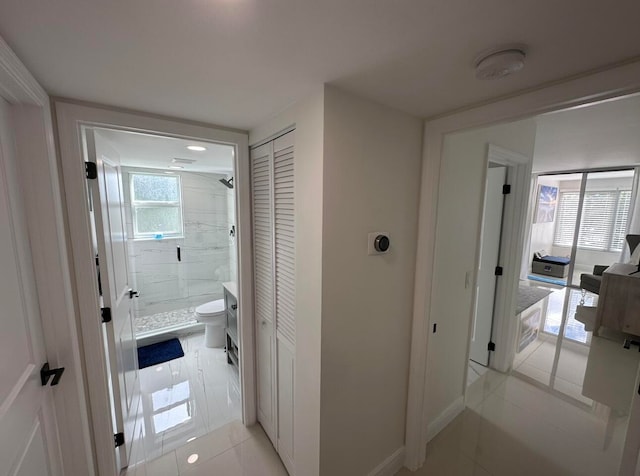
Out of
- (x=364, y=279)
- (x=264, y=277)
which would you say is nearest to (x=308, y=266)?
(x=364, y=279)

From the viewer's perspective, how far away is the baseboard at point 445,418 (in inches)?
77.0

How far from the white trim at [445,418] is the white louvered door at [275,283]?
1067mm

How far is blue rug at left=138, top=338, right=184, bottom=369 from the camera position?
299 cm

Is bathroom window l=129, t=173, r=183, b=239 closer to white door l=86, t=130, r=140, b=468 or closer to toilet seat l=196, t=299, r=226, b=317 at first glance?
toilet seat l=196, t=299, r=226, b=317

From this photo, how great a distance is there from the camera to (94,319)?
1416 millimetres

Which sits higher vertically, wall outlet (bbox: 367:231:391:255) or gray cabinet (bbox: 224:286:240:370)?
wall outlet (bbox: 367:231:391:255)

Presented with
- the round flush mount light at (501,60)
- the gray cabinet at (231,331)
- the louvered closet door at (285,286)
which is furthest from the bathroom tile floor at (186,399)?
the round flush mount light at (501,60)

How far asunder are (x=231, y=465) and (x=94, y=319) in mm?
1289

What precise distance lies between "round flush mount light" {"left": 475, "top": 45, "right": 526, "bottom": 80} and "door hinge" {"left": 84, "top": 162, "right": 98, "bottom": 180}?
1883 millimetres

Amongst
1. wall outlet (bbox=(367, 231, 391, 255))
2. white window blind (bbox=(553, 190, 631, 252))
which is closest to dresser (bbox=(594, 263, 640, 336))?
wall outlet (bbox=(367, 231, 391, 255))

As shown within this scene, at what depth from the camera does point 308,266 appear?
4.22 ft

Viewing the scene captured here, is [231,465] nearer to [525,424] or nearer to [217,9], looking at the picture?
[525,424]

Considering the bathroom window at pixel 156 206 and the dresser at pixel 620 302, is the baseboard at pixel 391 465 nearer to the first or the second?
the dresser at pixel 620 302

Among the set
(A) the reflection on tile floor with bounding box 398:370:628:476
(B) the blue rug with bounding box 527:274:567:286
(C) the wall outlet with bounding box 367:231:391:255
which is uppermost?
(C) the wall outlet with bounding box 367:231:391:255
